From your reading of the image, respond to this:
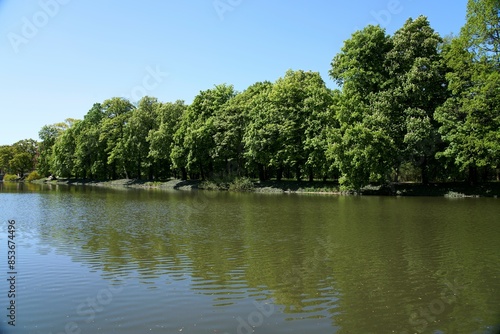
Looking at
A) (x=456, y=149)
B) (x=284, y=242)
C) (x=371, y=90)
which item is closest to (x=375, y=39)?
(x=371, y=90)

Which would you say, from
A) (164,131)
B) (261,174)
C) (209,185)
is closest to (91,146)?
(164,131)

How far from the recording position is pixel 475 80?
4009 centimetres

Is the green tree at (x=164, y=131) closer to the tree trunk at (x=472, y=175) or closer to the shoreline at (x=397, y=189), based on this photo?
the shoreline at (x=397, y=189)

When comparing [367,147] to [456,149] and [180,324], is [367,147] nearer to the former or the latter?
[456,149]

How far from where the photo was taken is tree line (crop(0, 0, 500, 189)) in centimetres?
4016

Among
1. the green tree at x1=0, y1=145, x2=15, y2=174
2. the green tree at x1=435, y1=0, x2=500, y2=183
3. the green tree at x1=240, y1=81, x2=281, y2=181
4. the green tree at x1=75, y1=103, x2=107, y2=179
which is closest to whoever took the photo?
the green tree at x1=435, y1=0, x2=500, y2=183

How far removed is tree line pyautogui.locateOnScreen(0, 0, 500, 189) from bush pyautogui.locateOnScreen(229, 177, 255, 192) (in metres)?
3.90

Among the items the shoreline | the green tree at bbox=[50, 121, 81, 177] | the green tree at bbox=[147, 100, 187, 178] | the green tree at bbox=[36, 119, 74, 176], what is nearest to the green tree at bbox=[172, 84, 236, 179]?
the green tree at bbox=[147, 100, 187, 178]

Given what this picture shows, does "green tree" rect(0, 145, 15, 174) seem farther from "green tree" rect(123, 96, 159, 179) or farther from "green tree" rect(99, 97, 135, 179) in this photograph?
"green tree" rect(123, 96, 159, 179)

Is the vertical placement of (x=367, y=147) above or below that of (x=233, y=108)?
below

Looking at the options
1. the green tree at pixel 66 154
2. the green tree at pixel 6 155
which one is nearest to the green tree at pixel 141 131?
the green tree at pixel 66 154

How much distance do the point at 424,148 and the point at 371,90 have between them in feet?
30.2

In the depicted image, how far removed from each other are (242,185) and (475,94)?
31359 millimetres

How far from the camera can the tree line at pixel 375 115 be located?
132 ft
